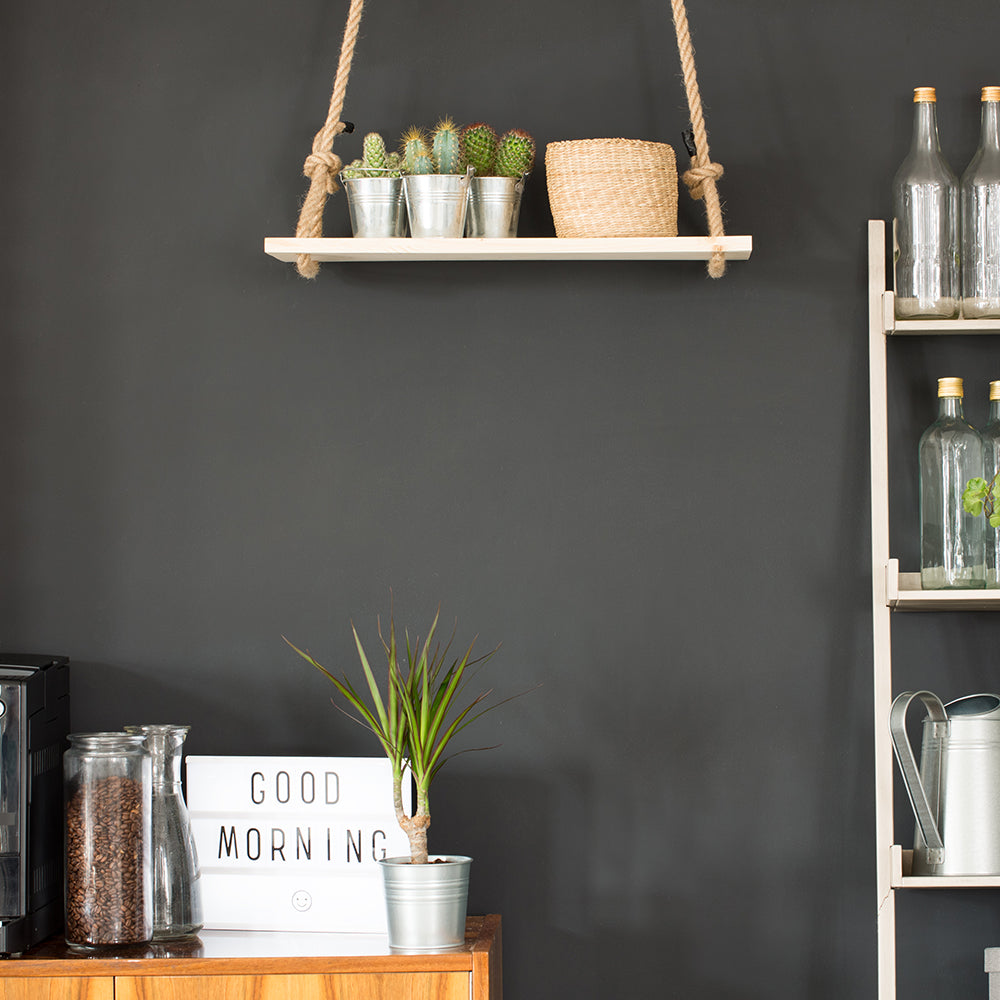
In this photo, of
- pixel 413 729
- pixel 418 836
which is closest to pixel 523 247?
pixel 413 729

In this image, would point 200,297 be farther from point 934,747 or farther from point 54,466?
point 934,747

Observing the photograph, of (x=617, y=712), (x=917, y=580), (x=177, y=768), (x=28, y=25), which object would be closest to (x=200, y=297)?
(x=28, y=25)

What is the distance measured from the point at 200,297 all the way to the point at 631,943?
50.6 inches

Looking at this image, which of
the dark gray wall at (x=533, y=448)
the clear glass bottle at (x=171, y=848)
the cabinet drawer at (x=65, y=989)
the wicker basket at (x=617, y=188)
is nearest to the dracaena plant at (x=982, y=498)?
the dark gray wall at (x=533, y=448)

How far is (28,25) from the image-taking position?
2074mm

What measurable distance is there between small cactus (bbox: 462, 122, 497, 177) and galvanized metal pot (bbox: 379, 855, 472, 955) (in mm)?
1064

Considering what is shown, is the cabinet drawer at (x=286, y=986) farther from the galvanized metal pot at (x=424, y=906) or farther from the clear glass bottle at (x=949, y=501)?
the clear glass bottle at (x=949, y=501)

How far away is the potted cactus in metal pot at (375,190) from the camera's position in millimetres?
1887

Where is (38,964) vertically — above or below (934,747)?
below

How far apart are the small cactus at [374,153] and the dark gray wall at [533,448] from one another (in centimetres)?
18

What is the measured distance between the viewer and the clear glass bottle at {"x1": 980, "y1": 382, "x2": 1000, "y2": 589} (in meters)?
1.87

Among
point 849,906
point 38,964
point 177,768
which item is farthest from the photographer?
point 849,906

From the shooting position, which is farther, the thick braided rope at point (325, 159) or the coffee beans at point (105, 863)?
the thick braided rope at point (325, 159)

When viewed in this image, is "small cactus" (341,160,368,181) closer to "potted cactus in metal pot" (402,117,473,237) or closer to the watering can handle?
"potted cactus in metal pot" (402,117,473,237)
